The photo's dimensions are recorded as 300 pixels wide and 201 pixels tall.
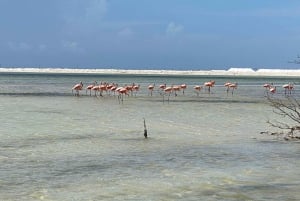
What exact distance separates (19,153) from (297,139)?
31.1 ft

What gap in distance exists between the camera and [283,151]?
57.4ft

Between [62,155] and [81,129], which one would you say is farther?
[81,129]

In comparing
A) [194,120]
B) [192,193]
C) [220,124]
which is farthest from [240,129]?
[192,193]

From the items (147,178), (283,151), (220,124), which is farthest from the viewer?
(220,124)

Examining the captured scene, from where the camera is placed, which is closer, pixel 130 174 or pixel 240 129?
pixel 130 174

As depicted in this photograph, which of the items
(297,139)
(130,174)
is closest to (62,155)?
(130,174)

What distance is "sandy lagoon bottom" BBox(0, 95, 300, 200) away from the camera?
11953 mm

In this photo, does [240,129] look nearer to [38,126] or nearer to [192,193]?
[38,126]

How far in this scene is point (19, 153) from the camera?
1614 centimetres

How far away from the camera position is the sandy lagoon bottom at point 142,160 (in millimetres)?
11953

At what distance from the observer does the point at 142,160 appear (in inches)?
610

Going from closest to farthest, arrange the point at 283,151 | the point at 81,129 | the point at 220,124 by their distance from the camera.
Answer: the point at 283,151, the point at 81,129, the point at 220,124

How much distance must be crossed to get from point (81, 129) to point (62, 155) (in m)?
6.03

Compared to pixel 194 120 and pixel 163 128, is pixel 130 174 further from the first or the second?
pixel 194 120
